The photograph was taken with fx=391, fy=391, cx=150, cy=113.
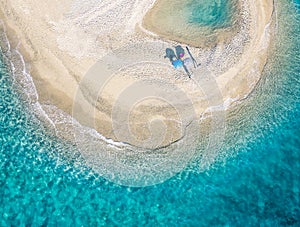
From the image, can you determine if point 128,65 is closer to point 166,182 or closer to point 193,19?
point 193,19

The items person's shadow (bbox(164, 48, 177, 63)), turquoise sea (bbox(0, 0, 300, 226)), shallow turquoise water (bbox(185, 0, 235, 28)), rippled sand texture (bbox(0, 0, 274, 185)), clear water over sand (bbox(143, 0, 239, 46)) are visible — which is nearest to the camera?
turquoise sea (bbox(0, 0, 300, 226))

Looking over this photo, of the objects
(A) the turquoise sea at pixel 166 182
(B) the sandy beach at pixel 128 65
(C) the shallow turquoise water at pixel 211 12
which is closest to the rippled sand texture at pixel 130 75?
(B) the sandy beach at pixel 128 65

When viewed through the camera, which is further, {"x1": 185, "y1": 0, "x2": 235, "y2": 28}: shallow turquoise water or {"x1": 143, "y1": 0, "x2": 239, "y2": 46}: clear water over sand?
{"x1": 185, "y1": 0, "x2": 235, "y2": 28}: shallow turquoise water

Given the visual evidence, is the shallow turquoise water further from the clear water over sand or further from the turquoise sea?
the turquoise sea

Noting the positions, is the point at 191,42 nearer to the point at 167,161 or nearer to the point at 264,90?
the point at 264,90

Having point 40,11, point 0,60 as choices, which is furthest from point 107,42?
point 0,60

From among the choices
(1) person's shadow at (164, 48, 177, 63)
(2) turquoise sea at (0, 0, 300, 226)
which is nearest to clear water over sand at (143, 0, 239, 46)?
(1) person's shadow at (164, 48, 177, 63)

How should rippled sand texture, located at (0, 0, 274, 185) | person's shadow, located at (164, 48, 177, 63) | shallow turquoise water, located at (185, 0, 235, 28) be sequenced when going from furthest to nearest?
shallow turquoise water, located at (185, 0, 235, 28) → person's shadow, located at (164, 48, 177, 63) → rippled sand texture, located at (0, 0, 274, 185)
